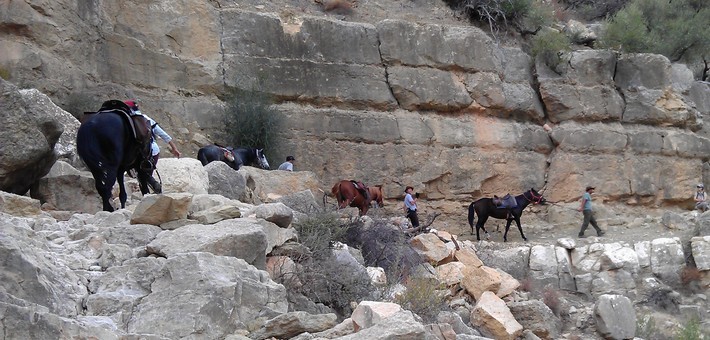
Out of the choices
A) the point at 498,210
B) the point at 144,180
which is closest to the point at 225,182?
the point at 144,180

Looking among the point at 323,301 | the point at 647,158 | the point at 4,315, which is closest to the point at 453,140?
the point at 647,158

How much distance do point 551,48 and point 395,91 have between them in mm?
4662

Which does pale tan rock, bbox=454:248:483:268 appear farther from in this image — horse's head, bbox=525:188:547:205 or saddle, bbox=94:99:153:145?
horse's head, bbox=525:188:547:205

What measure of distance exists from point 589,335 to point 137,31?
1165 cm

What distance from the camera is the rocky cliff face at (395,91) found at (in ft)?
62.1

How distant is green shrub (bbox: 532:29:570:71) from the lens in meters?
23.1

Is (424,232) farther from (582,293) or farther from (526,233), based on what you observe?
(526,233)

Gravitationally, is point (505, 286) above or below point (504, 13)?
below

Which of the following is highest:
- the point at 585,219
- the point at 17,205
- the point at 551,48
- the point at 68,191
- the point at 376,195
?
the point at 551,48

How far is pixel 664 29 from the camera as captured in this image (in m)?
26.9

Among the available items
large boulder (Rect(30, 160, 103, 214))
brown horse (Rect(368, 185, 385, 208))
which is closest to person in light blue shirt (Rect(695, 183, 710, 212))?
brown horse (Rect(368, 185, 385, 208))

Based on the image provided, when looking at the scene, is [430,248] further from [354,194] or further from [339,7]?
[339,7]

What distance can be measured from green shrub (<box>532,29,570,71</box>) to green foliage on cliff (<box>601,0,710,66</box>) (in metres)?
1.93

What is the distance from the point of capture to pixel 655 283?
57.5 feet
